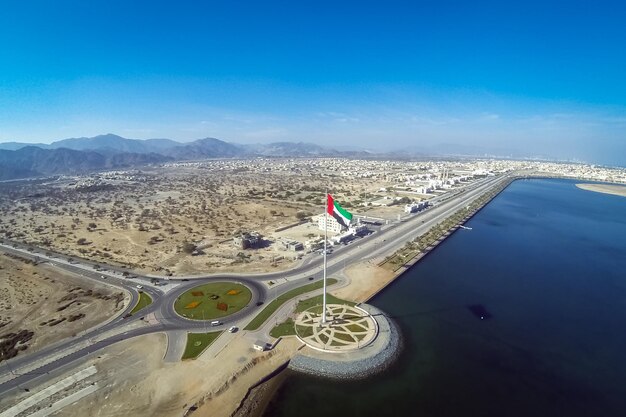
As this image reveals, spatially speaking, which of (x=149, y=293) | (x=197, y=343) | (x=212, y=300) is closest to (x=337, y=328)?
(x=197, y=343)

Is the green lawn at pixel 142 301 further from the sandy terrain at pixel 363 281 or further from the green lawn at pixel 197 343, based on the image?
the sandy terrain at pixel 363 281

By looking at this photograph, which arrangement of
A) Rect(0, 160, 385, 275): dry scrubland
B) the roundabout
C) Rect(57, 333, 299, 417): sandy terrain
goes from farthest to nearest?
Rect(0, 160, 385, 275): dry scrubland → the roundabout → Rect(57, 333, 299, 417): sandy terrain

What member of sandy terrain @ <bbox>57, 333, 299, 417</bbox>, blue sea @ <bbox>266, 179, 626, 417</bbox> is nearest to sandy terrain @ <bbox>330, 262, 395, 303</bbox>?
blue sea @ <bbox>266, 179, 626, 417</bbox>

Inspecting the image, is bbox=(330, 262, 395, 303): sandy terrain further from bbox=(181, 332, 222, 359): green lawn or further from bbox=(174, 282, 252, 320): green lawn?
bbox=(181, 332, 222, 359): green lawn

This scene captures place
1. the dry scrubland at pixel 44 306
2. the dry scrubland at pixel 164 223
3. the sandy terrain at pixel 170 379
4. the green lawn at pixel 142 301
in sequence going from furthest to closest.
Answer: the dry scrubland at pixel 164 223, the green lawn at pixel 142 301, the dry scrubland at pixel 44 306, the sandy terrain at pixel 170 379

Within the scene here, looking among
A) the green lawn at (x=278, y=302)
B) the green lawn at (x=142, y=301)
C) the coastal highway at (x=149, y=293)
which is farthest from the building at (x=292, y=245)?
the green lawn at (x=142, y=301)

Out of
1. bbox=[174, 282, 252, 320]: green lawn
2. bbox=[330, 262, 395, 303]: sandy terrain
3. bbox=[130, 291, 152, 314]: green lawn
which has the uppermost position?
bbox=[330, 262, 395, 303]: sandy terrain
